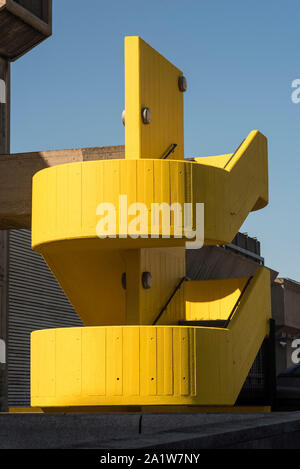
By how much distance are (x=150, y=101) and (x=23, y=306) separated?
1061cm

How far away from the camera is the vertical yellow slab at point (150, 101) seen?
566 inches

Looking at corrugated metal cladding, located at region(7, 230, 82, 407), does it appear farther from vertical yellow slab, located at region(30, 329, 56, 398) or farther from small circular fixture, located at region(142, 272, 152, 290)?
vertical yellow slab, located at region(30, 329, 56, 398)

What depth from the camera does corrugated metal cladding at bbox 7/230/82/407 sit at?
75.7 ft

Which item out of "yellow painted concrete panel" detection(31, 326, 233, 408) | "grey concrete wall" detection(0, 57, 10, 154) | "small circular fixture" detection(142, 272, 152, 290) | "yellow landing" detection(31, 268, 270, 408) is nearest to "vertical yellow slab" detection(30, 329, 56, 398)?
"yellow landing" detection(31, 268, 270, 408)

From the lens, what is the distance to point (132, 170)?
13258mm

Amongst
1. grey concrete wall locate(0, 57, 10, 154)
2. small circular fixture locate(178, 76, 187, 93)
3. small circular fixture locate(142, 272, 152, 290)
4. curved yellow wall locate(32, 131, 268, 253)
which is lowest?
small circular fixture locate(142, 272, 152, 290)

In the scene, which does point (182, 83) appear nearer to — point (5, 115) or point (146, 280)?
point (146, 280)

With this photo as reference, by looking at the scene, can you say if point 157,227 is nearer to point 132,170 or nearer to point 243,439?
point 132,170

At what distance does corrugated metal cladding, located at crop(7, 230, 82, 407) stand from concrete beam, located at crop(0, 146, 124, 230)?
553 cm

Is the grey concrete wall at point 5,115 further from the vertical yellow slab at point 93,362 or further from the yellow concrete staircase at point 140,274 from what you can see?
the vertical yellow slab at point 93,362

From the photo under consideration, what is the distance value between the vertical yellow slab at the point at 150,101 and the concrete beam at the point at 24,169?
5.37ft

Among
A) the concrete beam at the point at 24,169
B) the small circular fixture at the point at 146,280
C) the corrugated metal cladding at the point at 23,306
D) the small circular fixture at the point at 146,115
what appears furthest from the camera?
the corrugated metal cladding at the point at 23,306

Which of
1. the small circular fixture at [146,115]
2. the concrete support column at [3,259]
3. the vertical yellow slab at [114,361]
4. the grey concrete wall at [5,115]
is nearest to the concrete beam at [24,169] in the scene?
the small circular fixture at [146,115]
